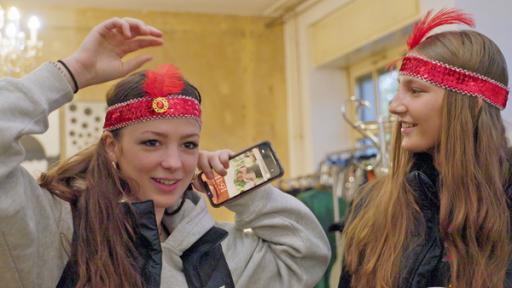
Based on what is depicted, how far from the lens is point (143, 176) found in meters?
1.49

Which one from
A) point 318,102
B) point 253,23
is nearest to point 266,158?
point 318,102

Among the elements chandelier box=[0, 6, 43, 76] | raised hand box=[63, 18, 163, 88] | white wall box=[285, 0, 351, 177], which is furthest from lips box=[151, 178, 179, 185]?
white wall box=[285, 0, 351, 177]

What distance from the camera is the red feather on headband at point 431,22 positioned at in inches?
67.1

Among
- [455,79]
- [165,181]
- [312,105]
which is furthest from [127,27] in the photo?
[312,105]

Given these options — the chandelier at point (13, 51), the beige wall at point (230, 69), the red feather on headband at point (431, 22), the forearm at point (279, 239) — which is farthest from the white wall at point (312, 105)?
the forearm at point (279, 239)

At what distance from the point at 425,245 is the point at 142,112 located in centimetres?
67

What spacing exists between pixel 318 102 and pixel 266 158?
3506 mm

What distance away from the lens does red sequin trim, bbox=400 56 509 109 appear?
1.59 meters

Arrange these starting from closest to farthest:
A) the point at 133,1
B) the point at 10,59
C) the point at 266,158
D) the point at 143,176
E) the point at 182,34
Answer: the point at 143,176 → the point at 266,158 → the point at 10,59 → the point at 133,1 → the point at 182,34

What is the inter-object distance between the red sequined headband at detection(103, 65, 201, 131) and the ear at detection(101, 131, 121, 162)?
0.8 inches

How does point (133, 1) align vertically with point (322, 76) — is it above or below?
above

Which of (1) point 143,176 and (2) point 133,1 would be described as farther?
(2) point 133,1

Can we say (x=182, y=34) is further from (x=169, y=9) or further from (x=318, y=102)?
(x=318, y=102)

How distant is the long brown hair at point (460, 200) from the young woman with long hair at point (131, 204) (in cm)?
16
